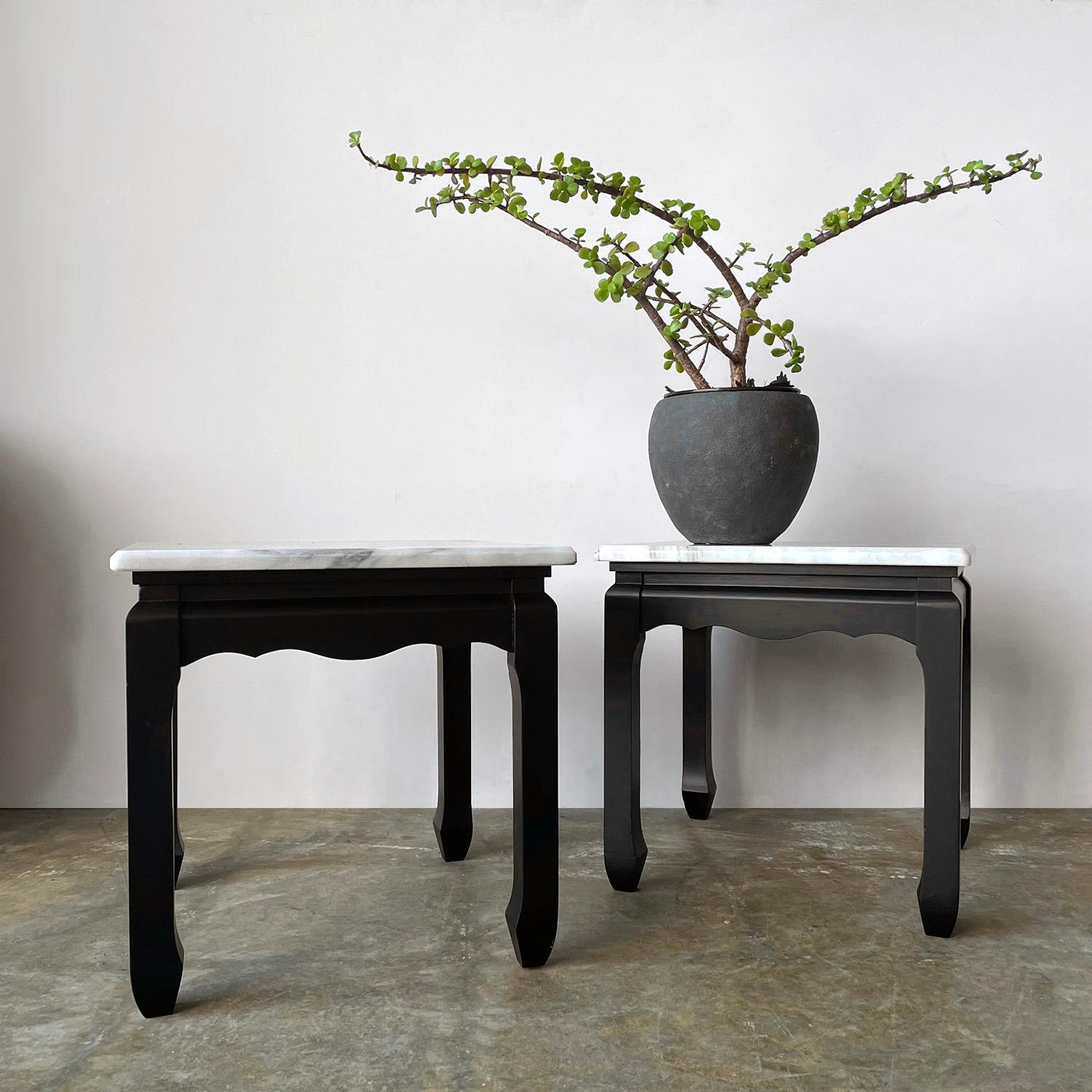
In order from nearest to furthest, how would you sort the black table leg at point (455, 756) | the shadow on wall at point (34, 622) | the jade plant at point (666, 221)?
the jade plant at point (666, 221) → the black table leg at point (455, 756) → the shadow on wall at point (34, 622)

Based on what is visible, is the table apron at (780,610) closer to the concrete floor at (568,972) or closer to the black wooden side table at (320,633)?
the black wooden side table at (320,633)

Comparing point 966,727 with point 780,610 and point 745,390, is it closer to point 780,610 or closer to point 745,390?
point 780,610

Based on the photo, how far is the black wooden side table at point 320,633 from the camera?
1.06 meters

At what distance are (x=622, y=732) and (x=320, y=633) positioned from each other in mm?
529

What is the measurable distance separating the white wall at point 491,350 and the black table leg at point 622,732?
56 centimetres

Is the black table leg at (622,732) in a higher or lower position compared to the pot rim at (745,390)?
lower

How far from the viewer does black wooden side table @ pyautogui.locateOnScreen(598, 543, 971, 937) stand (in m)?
1.27

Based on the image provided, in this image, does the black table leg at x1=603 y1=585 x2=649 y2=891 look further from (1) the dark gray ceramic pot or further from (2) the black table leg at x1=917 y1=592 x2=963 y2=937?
(2) the black table leg at x1=917 y1=592 x2=963 y2=937

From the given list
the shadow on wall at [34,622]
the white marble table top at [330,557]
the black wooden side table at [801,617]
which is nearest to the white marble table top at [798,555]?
the black wooden side table at [801,617]

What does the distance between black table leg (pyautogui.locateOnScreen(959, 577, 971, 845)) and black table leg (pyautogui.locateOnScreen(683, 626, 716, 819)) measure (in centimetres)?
47

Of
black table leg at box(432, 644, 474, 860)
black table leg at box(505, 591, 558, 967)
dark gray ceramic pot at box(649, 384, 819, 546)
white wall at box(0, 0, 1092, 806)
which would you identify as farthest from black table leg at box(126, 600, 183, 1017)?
white wall at box(0, 0, 1092, 806)

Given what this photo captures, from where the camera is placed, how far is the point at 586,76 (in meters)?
2.02

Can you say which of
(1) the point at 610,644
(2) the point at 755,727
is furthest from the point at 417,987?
(2) the point at 755,727

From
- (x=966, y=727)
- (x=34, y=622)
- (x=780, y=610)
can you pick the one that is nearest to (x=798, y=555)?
(x=780, y=610)
